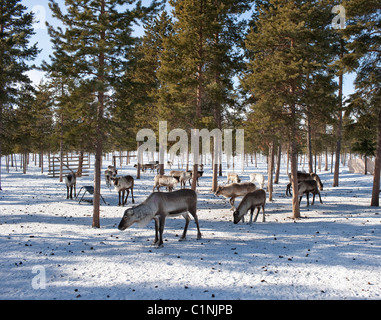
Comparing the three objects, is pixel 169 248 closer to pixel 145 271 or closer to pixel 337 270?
pixel 145 271

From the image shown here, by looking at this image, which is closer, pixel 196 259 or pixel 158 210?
pixel 196 259

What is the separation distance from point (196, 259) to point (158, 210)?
2.37 metres

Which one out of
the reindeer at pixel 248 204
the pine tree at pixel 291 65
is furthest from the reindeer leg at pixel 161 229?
the pine tree at pixel 291 65

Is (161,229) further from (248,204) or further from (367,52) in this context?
(367,52)

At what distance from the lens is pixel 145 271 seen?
7.36 metres

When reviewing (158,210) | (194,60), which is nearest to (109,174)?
(194,60)

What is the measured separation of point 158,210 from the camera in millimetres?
9758

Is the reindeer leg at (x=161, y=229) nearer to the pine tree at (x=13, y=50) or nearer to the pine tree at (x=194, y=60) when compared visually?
the pine tree at (x=194, y=60)

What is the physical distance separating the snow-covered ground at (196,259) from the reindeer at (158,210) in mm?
825

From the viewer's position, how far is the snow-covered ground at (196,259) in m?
6.22

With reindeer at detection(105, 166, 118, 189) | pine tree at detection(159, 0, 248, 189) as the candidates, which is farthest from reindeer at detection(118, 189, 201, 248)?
reindeer at detection(105, 166, 118, 189)

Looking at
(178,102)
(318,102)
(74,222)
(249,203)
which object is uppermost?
(178,102)

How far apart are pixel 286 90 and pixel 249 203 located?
666 cm

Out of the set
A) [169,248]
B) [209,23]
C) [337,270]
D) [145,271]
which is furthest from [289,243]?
[209,23]
